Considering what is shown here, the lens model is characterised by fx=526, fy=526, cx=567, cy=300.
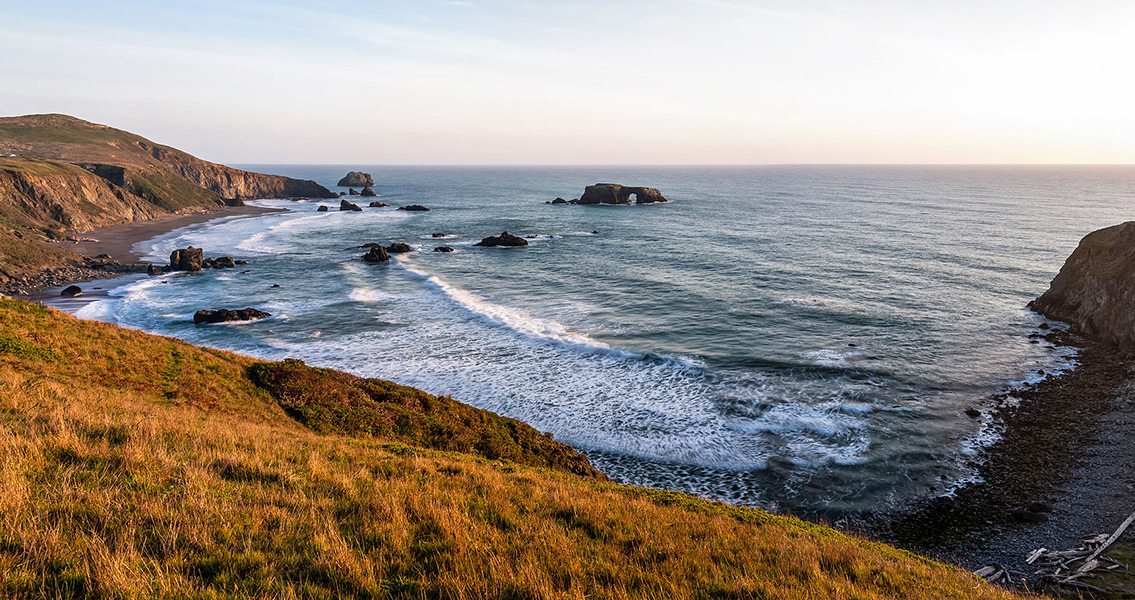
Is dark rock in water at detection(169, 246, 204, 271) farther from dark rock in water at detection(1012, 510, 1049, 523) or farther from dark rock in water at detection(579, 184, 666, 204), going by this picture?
dark rock in water at detection(579, 184, 666, 204)

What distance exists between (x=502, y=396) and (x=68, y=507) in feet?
68.2

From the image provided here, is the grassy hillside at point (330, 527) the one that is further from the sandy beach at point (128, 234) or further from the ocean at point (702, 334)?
the sandy beach at point (128, 234)

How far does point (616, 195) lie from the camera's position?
132 metres

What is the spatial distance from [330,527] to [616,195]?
129m

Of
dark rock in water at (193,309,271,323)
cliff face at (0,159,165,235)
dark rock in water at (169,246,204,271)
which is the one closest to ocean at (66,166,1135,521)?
dark rock in water at (193,309,271,323)

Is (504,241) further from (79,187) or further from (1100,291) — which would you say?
(79,187)

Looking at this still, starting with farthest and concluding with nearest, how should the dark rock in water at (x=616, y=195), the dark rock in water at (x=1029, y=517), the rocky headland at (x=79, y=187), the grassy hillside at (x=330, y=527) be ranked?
1. the dark rock in water at (x=616, y=195)
2. the rocky headland at (x=79, y=187)
3. the dark rock in water at (x=1029, y=517)
4. the grassy hillside at (x=330, y=527)

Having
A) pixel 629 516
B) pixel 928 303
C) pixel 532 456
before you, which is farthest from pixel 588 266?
pixel 629 516

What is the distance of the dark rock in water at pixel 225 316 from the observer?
38250 mm

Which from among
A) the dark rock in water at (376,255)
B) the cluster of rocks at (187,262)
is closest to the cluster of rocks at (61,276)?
the cluster of rocks at (187,262)

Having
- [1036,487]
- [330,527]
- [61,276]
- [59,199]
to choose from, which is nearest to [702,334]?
[1036,487]

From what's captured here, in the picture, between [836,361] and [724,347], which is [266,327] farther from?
[836,361]

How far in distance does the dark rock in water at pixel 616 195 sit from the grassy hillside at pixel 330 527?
12270 cm

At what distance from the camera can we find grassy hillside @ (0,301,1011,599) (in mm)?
5752
